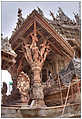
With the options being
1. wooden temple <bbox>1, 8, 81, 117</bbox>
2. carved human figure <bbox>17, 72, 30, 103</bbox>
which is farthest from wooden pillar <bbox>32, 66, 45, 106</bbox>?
carved human figure <bbox>17, 72, 30, 103</bbox>

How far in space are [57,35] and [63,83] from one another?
6.78ft

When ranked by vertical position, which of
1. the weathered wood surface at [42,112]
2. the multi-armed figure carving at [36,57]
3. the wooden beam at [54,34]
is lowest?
the weathered wood surface at [42,112]

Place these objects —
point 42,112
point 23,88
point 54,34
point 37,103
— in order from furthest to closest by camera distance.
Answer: point 54,34, point 23,88, point 37,103, point 42,112

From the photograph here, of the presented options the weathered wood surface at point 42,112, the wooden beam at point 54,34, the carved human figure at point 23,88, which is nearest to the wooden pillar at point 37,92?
the carved human figure at point 23,88

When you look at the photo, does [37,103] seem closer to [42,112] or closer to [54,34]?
[42,112]

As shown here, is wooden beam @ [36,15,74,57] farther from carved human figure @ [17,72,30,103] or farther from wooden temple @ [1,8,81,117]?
carved human figure @ [17,72,30,103]

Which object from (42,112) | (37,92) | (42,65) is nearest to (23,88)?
(37,92)

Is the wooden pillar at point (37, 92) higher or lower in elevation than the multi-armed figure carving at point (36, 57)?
lower

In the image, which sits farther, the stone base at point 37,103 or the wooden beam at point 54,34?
the wooden beam at point 54,34

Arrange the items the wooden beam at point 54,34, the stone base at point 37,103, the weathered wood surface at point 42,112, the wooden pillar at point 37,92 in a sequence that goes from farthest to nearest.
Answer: the wooden beam at point 54,34 < the wooden pillar at point 37,92 < the stone base at point 37,103 < the weathered wood surface at point 42,112

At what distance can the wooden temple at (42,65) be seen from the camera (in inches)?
289

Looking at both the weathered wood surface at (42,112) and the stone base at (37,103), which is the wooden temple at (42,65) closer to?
the stone base at (37,103)

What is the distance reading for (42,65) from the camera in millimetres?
8438

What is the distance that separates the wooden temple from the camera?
24.1 ft
